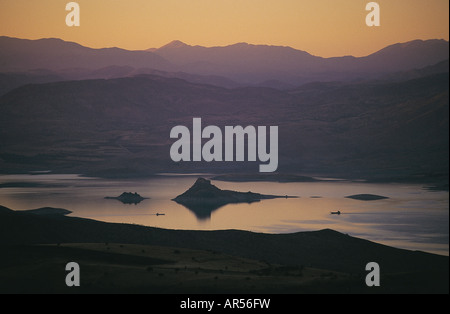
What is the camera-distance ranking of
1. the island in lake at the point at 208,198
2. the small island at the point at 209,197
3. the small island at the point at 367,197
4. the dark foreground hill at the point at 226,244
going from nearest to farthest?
the dark foreground hill at the point at 226,244
the island in lake at the point at 208,198
the small island at the point at 209,197
the small island at the point at 367,197

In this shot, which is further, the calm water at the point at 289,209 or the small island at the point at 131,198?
the small island at the point at 131,198

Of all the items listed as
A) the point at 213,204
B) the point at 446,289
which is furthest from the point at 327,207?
the point at 446,289

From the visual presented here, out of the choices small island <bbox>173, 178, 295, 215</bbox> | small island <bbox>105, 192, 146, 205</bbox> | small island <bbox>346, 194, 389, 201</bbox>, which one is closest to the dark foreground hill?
small island <bbox>173, 178, 295, 215</bbox>

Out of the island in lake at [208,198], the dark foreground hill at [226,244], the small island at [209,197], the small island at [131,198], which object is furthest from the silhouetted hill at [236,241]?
the small island at [131,198]

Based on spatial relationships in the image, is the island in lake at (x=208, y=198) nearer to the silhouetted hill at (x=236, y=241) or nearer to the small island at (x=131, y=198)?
the small island at (x=131, y=198)
